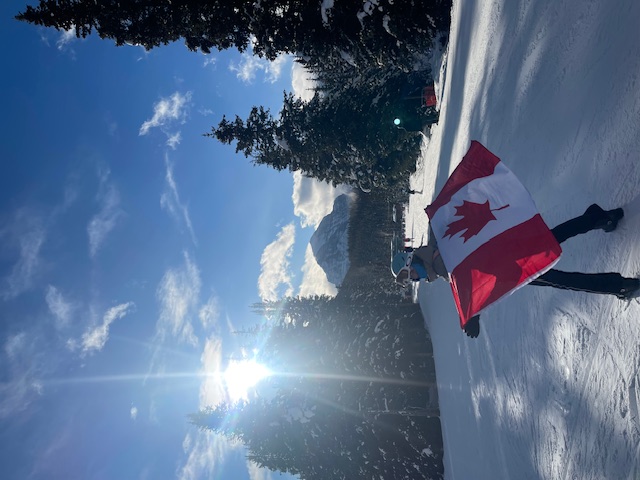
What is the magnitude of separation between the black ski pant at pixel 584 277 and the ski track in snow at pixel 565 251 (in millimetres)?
196

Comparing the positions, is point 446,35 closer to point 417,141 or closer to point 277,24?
point 417,141

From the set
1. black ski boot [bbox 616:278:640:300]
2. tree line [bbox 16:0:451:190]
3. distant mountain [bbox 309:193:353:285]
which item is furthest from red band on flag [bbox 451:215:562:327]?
distant mountain [bbox 309:193:353:285]

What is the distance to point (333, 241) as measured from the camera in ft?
212

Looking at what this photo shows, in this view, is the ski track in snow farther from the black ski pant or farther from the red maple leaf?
the red maple leaf

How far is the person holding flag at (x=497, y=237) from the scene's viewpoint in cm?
449

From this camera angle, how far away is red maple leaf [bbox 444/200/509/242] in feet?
17.3

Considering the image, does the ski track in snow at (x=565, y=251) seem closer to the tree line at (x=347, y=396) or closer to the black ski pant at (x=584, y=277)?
the black ski pant at (x=584, y=277)

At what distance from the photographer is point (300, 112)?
25156 mm

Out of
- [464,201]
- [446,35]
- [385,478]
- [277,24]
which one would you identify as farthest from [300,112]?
[464,201]

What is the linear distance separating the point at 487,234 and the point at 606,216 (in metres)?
1.22

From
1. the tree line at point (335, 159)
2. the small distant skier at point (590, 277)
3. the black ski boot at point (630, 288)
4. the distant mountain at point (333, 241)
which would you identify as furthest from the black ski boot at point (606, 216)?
the distant mountain at point (333, 241)

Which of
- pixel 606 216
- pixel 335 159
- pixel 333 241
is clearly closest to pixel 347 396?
pixel 335 159

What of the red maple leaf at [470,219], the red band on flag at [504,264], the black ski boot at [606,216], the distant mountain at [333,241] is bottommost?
the red band on flag at [504,264]

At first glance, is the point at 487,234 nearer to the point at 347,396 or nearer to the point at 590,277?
the point at 590,277
